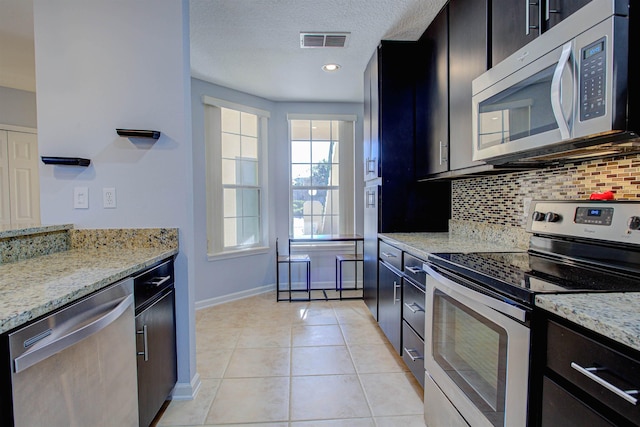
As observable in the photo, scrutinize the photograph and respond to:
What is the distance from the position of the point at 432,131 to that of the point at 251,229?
2.63 m

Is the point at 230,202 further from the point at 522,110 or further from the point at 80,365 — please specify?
the point at 522,110

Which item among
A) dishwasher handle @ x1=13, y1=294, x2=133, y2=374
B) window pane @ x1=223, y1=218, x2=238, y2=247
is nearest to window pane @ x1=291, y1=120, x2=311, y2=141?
window pane @ x1=223, y1=218, x2=238, y2=247

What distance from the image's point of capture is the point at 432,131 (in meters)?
2.32

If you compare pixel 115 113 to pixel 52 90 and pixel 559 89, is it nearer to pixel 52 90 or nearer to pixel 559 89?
pixel 52 90

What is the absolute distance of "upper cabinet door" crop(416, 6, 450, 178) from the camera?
2.11 m

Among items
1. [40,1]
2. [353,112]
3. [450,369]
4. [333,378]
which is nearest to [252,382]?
[333,378]

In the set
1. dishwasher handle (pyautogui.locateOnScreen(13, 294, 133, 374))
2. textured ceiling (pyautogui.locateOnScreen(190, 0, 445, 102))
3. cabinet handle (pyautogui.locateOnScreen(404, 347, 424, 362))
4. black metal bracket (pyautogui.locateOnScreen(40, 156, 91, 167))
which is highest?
textured ceiling (pyautogui.locateOnScreen(190, 0, 445, 102))

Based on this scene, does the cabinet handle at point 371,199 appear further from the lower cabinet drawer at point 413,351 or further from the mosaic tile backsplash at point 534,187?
the lower cabinet drawer at point 413,351

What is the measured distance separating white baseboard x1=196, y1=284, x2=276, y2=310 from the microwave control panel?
11.9 ft

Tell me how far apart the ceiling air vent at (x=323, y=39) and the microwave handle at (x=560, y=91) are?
180 cm

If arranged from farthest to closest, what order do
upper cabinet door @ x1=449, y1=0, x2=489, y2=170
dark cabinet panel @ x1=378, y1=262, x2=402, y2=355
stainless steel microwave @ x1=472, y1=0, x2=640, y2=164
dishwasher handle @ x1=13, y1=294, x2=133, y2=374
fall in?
dark cabinet panel @ x1=378, y1=262, x2=402, y2=355 → upper cabinet door @ x1=449, y1=0, x2=489, y2=170 → stainless steel microwave @ x1=472, y1=0, x2=640, y2=164 → dishwasher handle @ x1=13, y1=294, x2=133, y2=374

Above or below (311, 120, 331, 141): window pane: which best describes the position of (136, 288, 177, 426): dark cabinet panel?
below

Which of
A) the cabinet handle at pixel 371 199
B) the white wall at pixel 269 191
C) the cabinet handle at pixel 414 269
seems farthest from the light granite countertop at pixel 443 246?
the white wall at pixel 269 191

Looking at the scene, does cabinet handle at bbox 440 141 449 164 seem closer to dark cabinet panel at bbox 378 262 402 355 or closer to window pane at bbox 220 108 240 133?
dark cabinet panel at bbox 378 262 402 355
